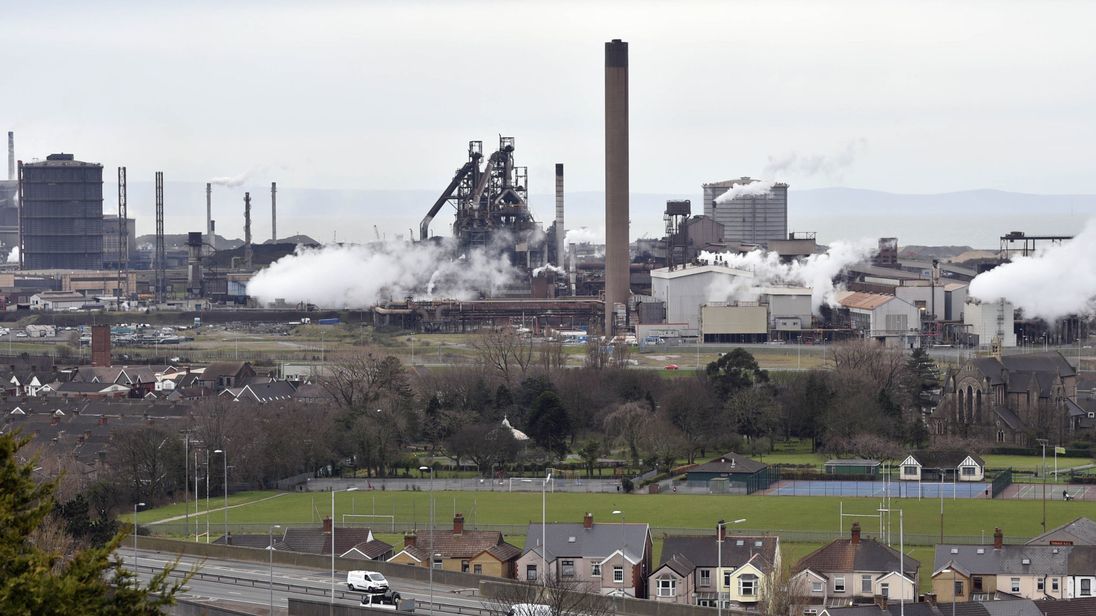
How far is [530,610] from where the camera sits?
92.4 feet

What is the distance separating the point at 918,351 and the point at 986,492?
61.2ft

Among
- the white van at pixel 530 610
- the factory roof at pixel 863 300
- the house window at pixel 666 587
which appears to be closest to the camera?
the white van at pixel 530 610

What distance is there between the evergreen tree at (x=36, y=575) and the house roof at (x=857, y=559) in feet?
68.9

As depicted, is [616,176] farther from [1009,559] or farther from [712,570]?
[1009,559]

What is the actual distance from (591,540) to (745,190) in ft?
329

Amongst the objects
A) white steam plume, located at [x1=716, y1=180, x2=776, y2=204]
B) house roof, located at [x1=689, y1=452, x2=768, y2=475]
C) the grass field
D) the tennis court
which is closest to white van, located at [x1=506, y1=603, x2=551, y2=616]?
the grass field

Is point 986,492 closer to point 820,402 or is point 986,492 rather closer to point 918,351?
point 820,402

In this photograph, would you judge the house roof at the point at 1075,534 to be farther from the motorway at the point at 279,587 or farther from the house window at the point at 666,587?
the motorway at the point at 279,587

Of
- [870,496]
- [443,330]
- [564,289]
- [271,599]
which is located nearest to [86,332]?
[443,330]

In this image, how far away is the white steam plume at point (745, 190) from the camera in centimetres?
13425

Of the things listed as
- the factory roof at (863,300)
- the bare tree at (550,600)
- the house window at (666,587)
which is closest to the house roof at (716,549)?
the house window at (666,587)

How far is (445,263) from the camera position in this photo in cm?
11456

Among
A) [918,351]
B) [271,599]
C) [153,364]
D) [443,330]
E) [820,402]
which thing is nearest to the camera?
[271,599]

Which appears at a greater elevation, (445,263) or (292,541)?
(445,263)
